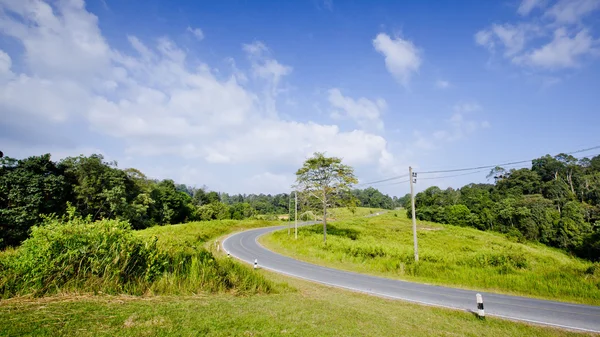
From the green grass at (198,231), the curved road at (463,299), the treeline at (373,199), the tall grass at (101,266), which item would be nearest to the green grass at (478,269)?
the curved road at (463,299)

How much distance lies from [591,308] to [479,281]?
468 centimetres

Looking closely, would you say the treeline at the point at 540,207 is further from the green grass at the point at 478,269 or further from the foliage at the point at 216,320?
the foliage at the point at 216,320

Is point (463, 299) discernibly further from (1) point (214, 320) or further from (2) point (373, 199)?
(2) point (373, 199)

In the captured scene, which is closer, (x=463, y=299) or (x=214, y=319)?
(x=214, y=319)

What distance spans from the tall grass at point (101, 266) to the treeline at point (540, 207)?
63274mm

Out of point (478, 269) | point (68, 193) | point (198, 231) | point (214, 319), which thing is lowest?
point (198, 231)

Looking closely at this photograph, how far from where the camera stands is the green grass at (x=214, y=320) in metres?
4.47

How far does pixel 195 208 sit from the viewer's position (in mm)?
78688

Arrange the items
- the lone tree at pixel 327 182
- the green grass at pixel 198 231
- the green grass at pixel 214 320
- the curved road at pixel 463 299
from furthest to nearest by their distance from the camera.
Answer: the lone tree at pixel 327 182
the green grass at pixel 198 231
the curved road at pixel 463 299
the green grass at pixel 214 320

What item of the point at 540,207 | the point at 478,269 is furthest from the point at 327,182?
the point at 540,207

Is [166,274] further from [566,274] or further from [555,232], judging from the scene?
[555,232]

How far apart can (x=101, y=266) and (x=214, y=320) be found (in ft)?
13.0

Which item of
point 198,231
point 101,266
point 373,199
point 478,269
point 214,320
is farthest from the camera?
point 373,199

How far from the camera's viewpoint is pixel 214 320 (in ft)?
17.9
